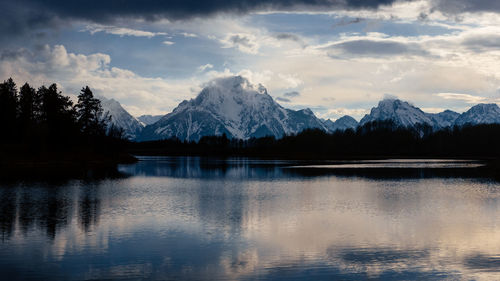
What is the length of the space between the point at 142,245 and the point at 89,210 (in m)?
14.8

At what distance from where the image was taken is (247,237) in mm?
27906

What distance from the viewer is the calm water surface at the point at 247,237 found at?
20.4m

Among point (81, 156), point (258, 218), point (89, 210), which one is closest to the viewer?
point (258, 218)

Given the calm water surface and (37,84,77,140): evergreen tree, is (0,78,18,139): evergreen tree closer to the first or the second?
(37,84,77,140): evergreen tree

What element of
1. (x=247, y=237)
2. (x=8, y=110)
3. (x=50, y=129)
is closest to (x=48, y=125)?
(x=50, y=129)

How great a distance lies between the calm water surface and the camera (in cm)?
2036

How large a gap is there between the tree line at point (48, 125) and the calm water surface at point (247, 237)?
66536 mm

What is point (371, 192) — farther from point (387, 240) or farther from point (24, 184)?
point (24, 184)

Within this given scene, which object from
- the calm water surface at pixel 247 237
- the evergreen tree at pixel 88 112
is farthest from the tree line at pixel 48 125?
the calm water surface at pixel 247 237

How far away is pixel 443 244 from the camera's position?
26.1 meters

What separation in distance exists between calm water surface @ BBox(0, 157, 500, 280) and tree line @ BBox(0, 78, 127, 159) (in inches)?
2620

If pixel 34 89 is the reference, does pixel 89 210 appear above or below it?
below

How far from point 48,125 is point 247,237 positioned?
107m

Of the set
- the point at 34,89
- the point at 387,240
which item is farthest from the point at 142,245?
the point at 34,89
